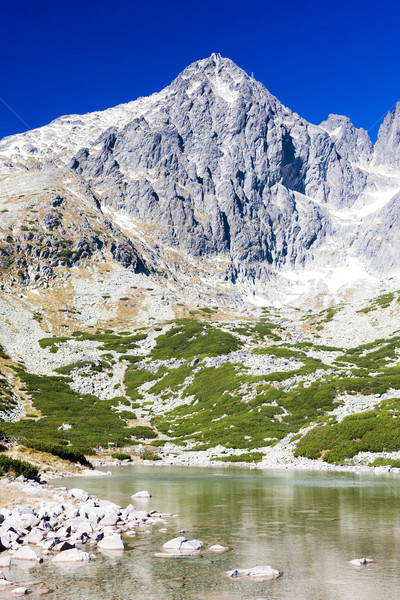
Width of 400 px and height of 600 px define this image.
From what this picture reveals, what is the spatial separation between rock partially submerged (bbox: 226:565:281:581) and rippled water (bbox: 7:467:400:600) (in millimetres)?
328

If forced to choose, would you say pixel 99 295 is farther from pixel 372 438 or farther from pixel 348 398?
Result: pixel 372 438

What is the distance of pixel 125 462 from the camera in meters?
62.3

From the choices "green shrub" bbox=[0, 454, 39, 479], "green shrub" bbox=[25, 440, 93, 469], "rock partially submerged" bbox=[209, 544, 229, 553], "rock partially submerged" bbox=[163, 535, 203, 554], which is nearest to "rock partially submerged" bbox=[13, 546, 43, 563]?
"rock partially submerged" bbox=[163, 535, 203, 554]

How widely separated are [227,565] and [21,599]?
6357mm

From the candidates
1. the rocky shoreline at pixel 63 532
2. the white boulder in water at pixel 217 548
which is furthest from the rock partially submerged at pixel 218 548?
the rocky shoreline at pixel 63 532

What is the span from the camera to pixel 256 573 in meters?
14.1

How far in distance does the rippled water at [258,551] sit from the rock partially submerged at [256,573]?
1.08 feet

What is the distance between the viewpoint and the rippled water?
42.3 feet

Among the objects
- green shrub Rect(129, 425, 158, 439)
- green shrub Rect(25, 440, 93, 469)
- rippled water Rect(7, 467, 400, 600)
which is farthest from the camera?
green shrub Rect(129, 425, 158, 439)

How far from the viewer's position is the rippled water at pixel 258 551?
12.9 meters

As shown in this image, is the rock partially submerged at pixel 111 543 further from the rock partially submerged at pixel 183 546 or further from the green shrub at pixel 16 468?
Answer: the green shrub at pixel 16 468

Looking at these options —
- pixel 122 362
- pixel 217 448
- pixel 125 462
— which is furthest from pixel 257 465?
pixel 122 362

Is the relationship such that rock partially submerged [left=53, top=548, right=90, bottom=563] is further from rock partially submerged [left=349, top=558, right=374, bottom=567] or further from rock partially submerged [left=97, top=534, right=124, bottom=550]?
rock partially submerged [left=349, top=558, right=374, bottom=567]

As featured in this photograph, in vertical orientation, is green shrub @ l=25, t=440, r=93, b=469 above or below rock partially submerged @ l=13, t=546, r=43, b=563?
above
